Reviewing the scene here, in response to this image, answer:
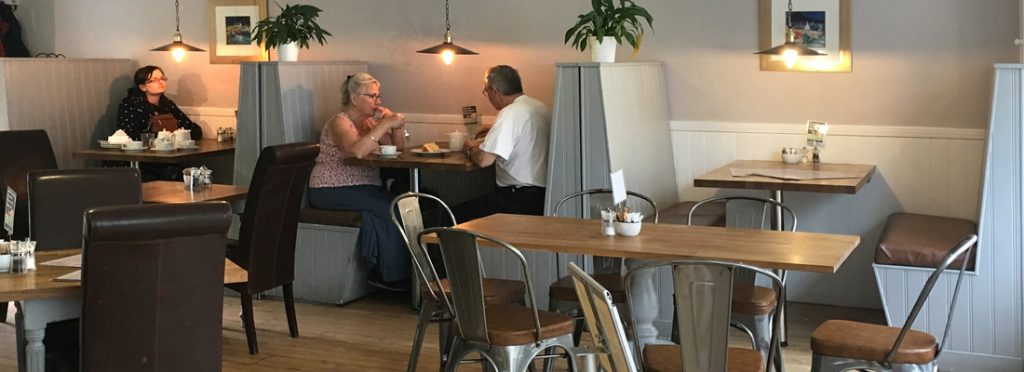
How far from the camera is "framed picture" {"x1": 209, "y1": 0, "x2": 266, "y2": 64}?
7730mm

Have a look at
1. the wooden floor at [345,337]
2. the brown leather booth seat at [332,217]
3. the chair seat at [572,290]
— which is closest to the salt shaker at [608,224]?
the chair seat at [572,290]

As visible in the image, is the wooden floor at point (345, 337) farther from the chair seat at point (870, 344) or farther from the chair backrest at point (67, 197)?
the chair seat at point (870, 344)

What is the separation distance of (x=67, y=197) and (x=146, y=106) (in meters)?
3.45

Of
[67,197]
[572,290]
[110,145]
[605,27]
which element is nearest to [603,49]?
[605,27]

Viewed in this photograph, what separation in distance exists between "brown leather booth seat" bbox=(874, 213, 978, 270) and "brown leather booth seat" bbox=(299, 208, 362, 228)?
2.66 metres

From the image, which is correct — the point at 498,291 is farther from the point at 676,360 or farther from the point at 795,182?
the point at 795,182

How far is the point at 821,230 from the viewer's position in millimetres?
6242

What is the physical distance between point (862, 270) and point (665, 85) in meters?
1.45

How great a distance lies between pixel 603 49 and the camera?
5.80 meters

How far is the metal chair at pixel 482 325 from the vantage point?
3.84 meters

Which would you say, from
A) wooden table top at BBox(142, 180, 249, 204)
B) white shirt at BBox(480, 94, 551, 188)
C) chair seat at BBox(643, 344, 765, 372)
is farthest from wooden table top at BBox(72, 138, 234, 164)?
chair seat at BBox(643, 344, 765, 372)

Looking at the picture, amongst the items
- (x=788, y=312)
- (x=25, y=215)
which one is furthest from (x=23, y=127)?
(x=788, y=312)

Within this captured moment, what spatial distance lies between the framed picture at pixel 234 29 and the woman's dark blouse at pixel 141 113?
1.39 feet

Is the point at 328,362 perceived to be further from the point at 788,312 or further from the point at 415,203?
the point at 788,312
